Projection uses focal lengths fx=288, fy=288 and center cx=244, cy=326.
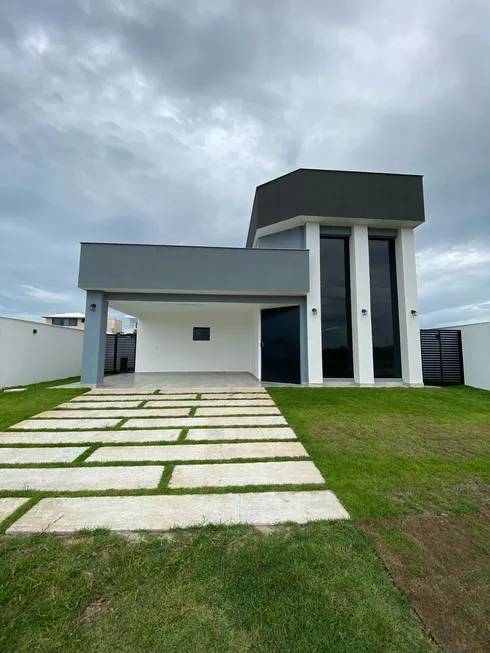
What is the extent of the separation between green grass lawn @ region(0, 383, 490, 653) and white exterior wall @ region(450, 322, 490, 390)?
853 centimetres

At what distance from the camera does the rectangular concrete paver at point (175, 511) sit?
2.21 meters

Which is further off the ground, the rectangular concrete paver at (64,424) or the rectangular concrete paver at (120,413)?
the rectangular concrete paver at (120,413)

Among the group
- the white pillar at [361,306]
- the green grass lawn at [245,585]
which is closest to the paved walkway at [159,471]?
the green grass lawn at [245,585]

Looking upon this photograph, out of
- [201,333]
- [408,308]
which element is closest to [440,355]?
[408,308]

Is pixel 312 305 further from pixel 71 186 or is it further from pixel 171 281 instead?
pixel 71 186

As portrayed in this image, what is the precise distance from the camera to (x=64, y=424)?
510 cm

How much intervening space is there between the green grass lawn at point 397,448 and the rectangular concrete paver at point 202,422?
15.8 inches

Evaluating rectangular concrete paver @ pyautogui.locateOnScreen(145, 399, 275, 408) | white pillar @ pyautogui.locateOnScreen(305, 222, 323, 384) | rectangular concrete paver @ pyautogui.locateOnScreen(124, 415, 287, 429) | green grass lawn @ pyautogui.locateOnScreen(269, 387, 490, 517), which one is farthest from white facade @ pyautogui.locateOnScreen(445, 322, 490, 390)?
rectangular concrete paver @ pyautogui.locateOnScreen(124, 415, 287, 429)

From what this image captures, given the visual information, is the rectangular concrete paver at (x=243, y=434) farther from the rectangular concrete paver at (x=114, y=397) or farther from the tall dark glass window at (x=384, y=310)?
the tall dark glass window at (x=384, y=310)

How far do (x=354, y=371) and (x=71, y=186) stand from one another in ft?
51.1

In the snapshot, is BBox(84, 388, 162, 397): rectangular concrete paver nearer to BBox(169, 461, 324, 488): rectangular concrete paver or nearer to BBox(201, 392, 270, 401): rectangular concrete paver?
BBox(201, 392, 270, 401): rectangular concrete paver

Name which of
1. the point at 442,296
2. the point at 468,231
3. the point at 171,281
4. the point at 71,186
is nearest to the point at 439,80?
the point at 468,231

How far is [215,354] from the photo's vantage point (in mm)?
14219

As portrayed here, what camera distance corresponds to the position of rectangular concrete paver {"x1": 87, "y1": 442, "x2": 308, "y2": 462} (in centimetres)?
362
